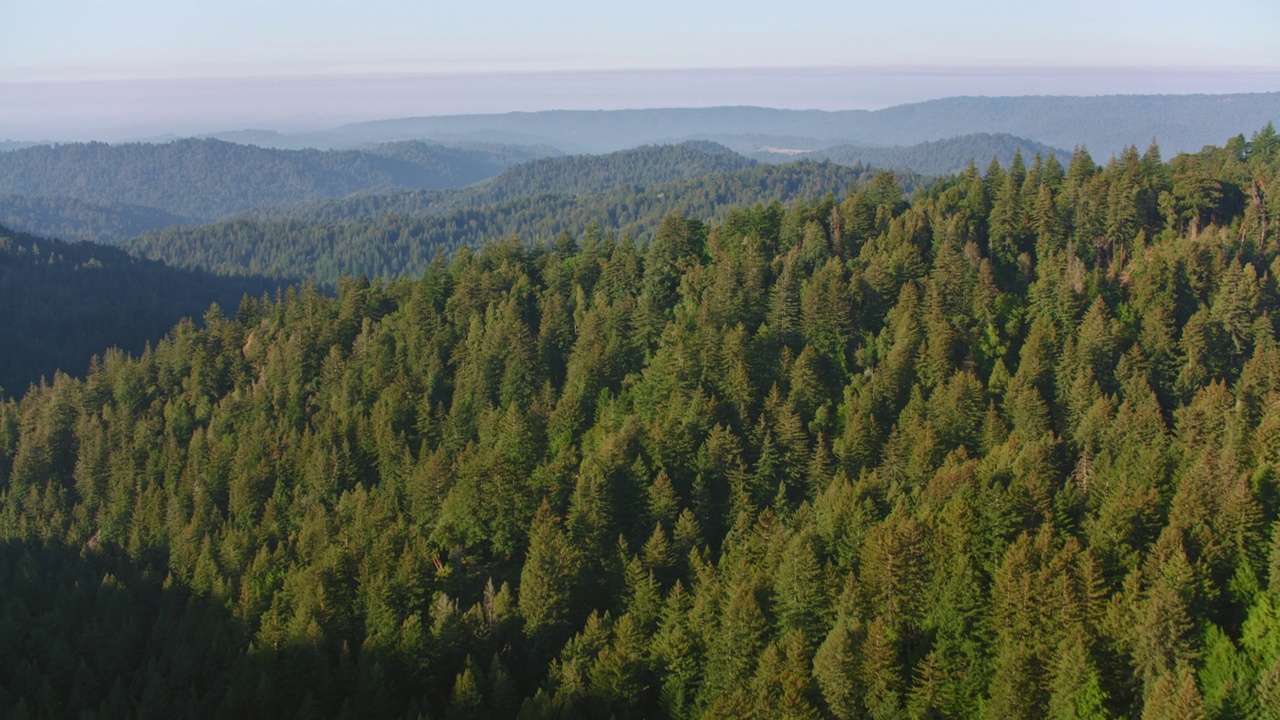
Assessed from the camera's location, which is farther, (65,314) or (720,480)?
(65,314)

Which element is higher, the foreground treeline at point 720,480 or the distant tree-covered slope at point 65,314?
the foreground treeline at point 720,480

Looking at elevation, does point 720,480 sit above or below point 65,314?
above

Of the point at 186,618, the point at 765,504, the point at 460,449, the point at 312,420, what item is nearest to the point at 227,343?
the point at 312,420

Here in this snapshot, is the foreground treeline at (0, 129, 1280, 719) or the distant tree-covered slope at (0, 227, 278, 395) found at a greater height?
the foreground treeline at (0, 129, 1280, 719)

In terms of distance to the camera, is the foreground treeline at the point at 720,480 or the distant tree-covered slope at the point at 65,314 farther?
the distant tree-covered slope at the point at 65,314
